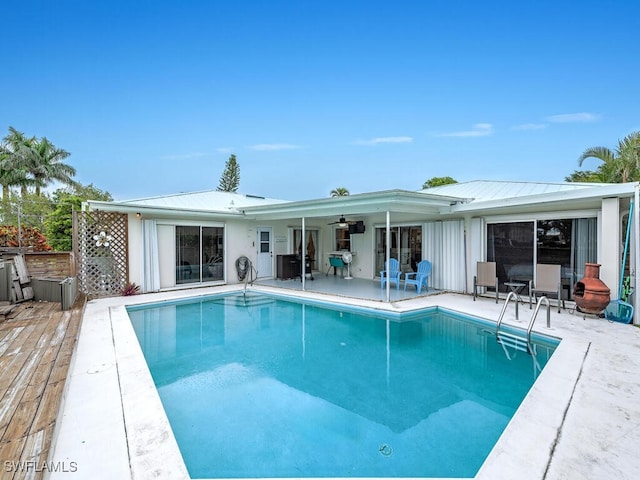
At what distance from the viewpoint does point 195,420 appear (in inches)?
124

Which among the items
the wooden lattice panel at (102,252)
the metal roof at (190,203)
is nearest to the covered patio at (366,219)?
the metal roof at (190,203)

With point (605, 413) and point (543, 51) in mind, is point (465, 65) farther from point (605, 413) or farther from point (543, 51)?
point (605, 413)

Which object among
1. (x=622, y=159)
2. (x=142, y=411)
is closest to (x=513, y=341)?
(x=142, y=411)

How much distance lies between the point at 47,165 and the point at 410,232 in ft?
82.1

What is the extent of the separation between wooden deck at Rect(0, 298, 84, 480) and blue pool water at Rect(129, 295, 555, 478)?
0.96 metres

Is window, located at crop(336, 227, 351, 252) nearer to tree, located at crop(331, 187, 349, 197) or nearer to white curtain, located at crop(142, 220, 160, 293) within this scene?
white curtain, located at crop(142, 220, 160, 293)

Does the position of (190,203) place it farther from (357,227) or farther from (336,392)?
(336,392)

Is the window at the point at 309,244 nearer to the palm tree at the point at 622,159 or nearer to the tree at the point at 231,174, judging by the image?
the palm tree at the point at 622,159

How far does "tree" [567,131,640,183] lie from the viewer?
12.1 meters

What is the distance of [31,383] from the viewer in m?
3.09

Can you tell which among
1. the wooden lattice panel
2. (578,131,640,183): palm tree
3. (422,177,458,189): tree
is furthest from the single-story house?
(422,177,458,189): tree

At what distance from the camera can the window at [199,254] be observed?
9969 millimetres

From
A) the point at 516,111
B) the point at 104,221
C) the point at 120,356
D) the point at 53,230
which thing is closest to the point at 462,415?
the point at 120,356

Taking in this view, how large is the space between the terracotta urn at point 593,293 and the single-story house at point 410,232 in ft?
1.13
